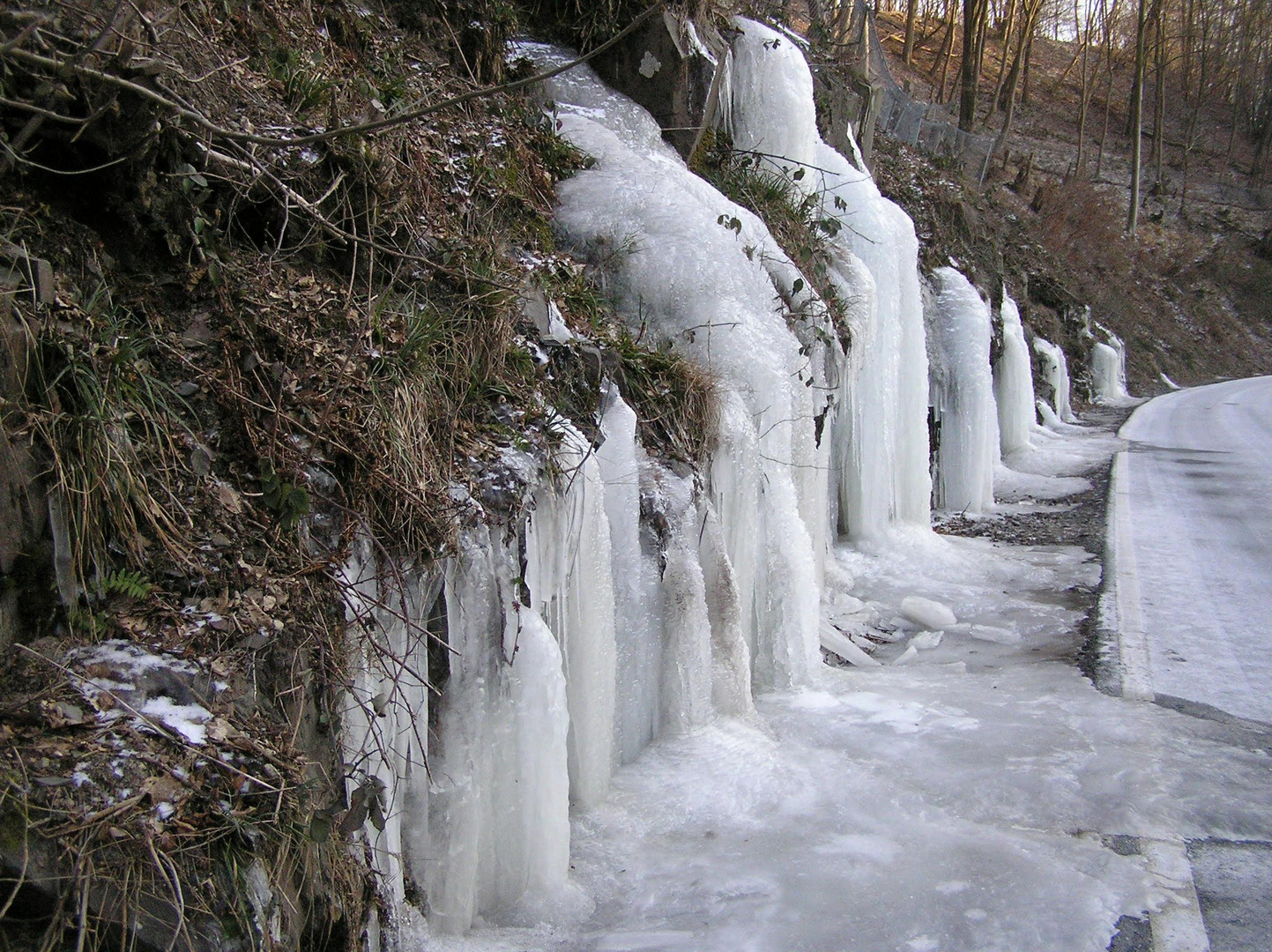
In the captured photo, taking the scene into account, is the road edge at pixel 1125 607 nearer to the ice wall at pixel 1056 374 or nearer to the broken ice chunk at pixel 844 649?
the broken ice chunk at pixel 844 649

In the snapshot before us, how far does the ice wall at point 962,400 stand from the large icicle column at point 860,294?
66.3 inches

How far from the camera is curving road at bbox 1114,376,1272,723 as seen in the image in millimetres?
5406

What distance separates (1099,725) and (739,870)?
Result: 2274 millimetres

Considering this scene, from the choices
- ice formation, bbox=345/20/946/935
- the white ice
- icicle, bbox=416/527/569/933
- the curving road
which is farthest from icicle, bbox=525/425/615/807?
the white ice

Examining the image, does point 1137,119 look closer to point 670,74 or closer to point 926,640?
point 670,74

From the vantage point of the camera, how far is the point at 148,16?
3252 mm

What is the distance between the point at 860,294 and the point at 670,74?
2332 millimetres

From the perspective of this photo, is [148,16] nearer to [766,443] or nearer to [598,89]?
[766,443]

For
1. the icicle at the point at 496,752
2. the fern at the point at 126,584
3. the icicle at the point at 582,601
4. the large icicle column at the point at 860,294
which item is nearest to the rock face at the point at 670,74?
the large icicle column at the point at 860,294

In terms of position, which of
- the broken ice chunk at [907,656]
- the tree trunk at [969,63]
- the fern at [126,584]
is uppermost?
the tree trunk at [969,63]

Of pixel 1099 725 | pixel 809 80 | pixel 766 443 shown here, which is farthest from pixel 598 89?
pixel 1099 725

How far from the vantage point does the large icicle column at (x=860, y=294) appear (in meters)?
8.27

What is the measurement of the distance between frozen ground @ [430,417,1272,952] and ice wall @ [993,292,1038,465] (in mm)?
9221

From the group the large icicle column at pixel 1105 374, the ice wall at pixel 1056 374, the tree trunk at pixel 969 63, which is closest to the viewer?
the ice wall at pixel 1056 374
